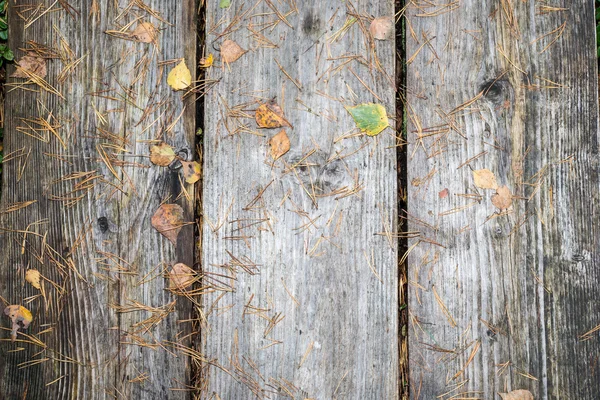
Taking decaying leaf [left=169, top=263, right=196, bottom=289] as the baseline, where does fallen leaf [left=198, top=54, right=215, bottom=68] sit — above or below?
above

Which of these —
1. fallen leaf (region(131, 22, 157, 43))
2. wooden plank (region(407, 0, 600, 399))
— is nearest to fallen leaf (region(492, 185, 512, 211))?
wooden plank (region(407, 0, 600, 399))

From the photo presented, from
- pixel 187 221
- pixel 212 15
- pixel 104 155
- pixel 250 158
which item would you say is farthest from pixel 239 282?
pixel 212 15

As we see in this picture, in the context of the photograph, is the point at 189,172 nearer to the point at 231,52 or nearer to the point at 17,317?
the point at 231,52

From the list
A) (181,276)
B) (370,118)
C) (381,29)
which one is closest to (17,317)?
(181,276)

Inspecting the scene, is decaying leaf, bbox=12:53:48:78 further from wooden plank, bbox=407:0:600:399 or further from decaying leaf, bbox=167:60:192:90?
wooden plank, bbox=407:0:600:399

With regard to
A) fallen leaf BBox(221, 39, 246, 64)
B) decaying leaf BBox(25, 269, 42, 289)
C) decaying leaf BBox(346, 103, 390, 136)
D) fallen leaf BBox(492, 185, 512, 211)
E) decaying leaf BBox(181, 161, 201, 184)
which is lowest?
decaying leaf BBox(25, 269, 42, 289)
